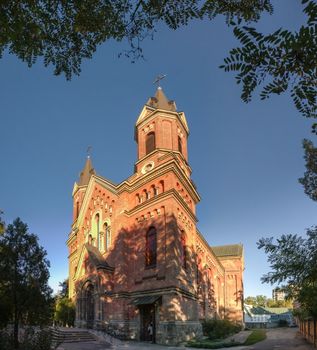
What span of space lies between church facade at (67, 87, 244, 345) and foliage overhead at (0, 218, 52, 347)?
9.96 m

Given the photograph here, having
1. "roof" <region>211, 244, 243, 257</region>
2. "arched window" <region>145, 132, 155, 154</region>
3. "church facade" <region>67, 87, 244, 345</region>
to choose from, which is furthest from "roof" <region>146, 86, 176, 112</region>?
→ "roof" <region>211, 244, 243, 257</region>

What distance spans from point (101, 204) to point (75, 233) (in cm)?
758

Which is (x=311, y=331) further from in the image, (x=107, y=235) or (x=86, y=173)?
(x=86, y=173)

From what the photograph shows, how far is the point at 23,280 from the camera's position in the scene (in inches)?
655

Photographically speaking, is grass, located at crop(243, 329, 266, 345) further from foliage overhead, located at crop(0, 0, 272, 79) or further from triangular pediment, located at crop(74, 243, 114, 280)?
foliage overhead, located at crop(0, 0, 272, 79)

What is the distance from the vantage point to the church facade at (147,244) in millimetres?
25359

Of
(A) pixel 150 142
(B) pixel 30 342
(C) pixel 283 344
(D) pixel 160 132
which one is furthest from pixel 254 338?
(B) pixel 30 342

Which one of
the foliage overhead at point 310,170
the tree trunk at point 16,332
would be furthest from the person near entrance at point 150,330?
the foliage overhead at point 310,170

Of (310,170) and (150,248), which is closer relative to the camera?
(310,170)

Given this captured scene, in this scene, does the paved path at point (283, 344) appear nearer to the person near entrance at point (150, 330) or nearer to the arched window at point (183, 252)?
the person near entrance at point (150, 330)

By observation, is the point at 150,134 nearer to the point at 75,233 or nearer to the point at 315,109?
the point at 75,233

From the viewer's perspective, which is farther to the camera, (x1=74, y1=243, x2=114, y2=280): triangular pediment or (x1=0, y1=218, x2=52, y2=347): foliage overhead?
(x1=74, y1=243, x2=114, y2=280): triangular pediment

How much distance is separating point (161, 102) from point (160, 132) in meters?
4.17

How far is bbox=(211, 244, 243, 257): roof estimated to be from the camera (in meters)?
61.3
